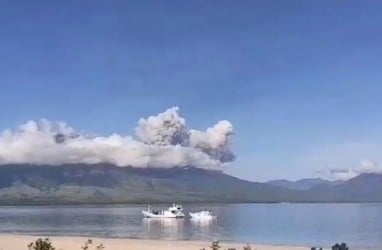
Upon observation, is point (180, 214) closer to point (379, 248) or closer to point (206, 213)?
point (206, 213)

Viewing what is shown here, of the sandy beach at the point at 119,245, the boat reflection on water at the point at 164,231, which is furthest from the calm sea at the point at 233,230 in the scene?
the sandy beach at the point at 119,245

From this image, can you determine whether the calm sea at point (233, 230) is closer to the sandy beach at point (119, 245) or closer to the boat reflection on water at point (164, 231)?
the boat reflection on water at point (164, 231)

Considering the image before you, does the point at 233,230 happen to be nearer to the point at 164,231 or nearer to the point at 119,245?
the point at 164,231

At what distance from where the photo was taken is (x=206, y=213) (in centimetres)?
12081

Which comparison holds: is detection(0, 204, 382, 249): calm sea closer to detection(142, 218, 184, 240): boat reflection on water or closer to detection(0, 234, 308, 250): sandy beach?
detection(142, 218, 184, 240): boat reflection on water

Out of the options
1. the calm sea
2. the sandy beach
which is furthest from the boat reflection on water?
the sandy beach

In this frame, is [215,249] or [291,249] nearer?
[215,249]

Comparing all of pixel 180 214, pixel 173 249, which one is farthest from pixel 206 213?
pixel 173 249

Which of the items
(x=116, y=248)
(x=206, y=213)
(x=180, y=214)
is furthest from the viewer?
(x=180, y=214)

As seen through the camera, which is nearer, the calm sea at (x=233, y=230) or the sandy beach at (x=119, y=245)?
the sandy beach at (x=119, y=245)

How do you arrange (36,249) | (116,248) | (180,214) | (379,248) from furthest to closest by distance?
(180,214)
(379,248)
(116,248)
(36,249)

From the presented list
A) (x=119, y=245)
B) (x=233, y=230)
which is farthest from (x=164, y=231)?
(x=119, y=245)

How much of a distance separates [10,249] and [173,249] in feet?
33.9

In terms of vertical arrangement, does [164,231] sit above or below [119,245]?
above
